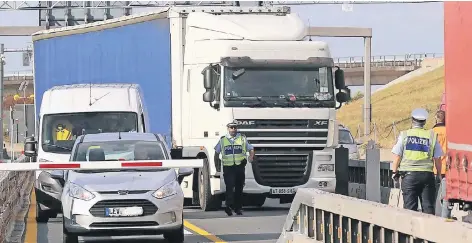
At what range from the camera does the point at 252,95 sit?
Answer: 22.3 m

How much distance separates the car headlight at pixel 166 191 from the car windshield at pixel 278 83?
572 centimetres

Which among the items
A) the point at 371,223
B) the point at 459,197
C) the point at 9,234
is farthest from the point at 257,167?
the point at 371,223

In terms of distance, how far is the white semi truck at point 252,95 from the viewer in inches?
881

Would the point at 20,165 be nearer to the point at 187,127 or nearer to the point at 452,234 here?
the point at 187,127

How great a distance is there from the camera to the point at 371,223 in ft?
32.6

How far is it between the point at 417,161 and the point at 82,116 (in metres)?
9.32

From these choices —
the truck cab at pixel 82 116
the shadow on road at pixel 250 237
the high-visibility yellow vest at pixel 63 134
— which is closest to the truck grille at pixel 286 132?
the truck cab at pixel 82 116

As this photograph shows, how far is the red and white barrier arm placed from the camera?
52.4 feet

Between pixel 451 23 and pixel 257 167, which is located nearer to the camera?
pixel 451 23

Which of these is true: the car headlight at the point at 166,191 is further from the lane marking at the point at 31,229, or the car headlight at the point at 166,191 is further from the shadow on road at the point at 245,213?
the shadow on road at the point at 245,213

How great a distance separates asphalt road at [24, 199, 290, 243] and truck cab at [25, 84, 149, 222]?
4.65 ft

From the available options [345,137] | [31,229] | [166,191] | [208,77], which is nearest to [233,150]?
[208,77]

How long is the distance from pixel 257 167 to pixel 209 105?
4.97 feet

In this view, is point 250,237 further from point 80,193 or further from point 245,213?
point 245,213
